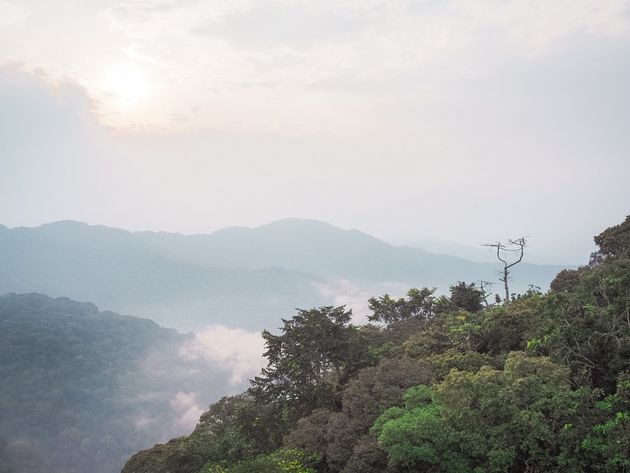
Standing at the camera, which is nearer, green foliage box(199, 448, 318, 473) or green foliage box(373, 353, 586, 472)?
A: green foliage box(373, 353, 586, 472)

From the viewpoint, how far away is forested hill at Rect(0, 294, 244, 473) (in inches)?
5217

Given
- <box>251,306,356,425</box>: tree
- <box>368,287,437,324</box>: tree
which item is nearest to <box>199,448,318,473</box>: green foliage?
<box>251,306,356,425</box>: tree

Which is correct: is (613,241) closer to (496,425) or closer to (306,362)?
(306,362)

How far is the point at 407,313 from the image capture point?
4150 cm

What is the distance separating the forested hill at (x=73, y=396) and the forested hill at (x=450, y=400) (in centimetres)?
11728

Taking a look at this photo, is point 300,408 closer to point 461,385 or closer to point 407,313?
point 461,385

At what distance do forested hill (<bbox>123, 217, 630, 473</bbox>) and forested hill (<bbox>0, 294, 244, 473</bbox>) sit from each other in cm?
11728

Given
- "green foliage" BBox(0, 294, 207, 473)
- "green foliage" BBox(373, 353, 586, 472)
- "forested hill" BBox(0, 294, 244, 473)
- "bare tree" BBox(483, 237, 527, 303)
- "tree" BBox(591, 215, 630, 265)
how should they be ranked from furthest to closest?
1. "green foliage" BBox(0, 294, 207, 473)
2. "forested hill" BBox(0, 294, 244, 473)
3. "bare tree" BBox(483, 237, 527, 303)
4. "tree" BBox(591, 215, 630, 265)
5. "green foliage" BBox(373, 353, 586, 472)

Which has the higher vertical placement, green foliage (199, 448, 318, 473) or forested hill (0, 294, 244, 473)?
green foliage (199, 448, 318, 473)

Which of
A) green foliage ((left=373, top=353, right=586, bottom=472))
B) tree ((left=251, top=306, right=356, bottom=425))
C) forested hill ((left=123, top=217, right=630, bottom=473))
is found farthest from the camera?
tree ((left=251, top=306, right=356, bottom=425))

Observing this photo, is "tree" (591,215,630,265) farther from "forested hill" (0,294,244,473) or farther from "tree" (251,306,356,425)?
"forested hill" (0,294,244,473)

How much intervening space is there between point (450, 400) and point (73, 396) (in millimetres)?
165119

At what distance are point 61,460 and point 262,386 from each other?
13391 cm

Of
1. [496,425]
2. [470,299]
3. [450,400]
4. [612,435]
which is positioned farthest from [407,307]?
[612,435]
